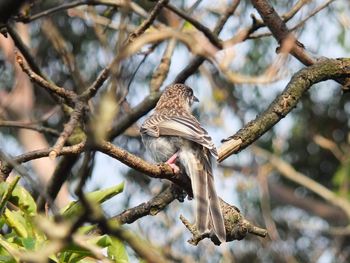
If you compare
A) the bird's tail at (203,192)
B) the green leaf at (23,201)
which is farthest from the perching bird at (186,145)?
the green leaf at (23,201)

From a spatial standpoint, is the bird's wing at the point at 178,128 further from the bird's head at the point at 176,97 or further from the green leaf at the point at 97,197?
the green leaf at the point at 97,197

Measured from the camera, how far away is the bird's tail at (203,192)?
394 cm

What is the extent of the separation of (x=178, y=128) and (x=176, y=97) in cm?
103

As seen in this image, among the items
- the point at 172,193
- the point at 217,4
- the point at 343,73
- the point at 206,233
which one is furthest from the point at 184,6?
the point at 206,233

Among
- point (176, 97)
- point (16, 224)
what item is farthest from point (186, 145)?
point (16, 224)

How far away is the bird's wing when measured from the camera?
508cm

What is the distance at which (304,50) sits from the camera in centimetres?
512

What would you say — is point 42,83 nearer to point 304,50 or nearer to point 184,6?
point 304,50

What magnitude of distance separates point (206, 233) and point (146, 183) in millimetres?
5095

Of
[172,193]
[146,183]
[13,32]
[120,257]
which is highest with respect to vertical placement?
[146,183]

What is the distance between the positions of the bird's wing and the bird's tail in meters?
0.12

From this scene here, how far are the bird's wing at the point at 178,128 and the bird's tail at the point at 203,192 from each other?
0.12 meters

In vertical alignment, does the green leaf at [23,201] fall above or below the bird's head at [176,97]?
below

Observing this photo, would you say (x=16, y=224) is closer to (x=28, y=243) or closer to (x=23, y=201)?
(x=23, y=201)
